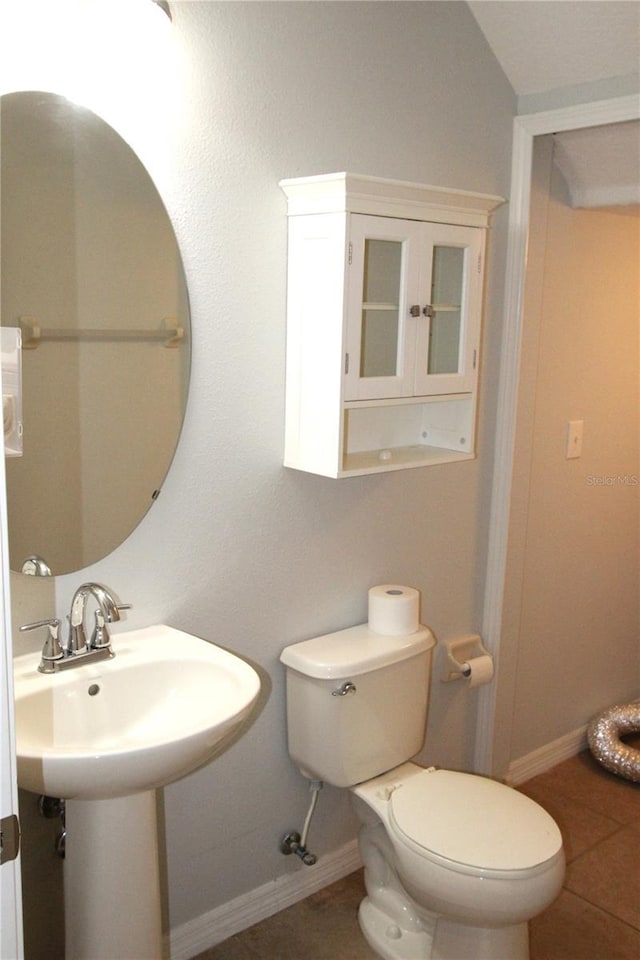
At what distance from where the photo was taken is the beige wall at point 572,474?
8.59 ft

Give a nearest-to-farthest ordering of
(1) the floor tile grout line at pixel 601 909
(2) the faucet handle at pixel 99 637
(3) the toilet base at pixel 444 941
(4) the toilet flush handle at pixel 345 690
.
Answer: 1. (2) the faucet handle at pixel 99 637
2. (3) the toilet base at pixel 444 941
3. (4) the toilet flush handle at pixel 345 690
4. (1) the floor tile grout line at pixel 601 909

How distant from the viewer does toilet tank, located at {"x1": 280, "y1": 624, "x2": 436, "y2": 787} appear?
6.57ft

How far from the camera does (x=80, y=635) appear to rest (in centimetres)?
164

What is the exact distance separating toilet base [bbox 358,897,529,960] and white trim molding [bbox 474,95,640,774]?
75 cm

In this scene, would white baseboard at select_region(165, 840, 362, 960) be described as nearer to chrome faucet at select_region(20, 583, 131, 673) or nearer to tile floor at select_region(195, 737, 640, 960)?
tile floor at select_region(195, 737, 640, 960)

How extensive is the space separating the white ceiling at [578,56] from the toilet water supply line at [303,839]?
1.85 m

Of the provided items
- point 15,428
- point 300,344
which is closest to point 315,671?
point 300,344

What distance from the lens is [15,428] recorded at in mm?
1557

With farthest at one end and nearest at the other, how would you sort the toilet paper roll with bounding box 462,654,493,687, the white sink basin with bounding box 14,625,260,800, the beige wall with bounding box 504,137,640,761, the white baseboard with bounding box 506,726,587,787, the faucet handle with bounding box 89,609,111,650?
the white baseboard with bounding box 506,726,587,787, the beige wall with bounding box 504,137,640,761, the toilet paper roll with bounding box 462,654,493,687, the faucet handle with bounding box 89,609,111,650, the white sink basin with bounding box 14,625,260,800

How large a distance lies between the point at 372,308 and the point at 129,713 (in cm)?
99

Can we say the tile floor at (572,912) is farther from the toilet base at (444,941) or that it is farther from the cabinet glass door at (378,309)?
the cabinet glass door at (378,309)

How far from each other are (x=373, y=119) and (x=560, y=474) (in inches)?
51.1

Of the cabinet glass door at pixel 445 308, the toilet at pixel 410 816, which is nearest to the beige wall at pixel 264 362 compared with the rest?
the toilet at pixel 410 816

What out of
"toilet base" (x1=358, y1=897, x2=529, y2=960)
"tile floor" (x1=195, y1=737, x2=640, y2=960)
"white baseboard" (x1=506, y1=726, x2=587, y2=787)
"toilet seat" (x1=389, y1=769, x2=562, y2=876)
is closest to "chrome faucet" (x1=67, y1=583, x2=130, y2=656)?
"toilet seat" (x1=389, y1=769, x2=562, y2=876)
